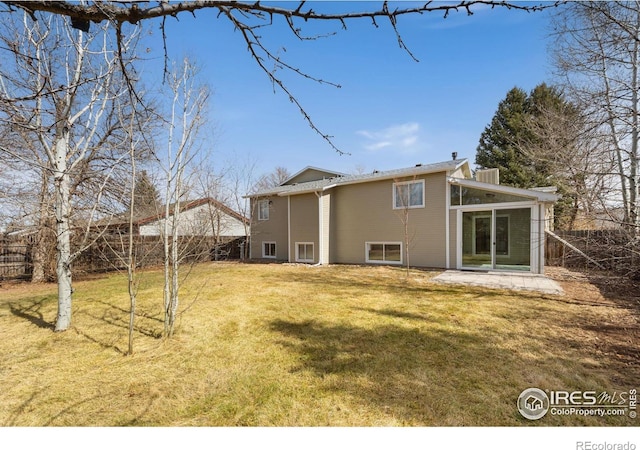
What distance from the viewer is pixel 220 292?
25.8 ft

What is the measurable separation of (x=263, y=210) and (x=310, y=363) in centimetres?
1480

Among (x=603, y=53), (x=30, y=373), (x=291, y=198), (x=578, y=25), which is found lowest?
(x=30, y=373)

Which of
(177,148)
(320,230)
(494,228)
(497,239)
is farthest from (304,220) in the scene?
(177,148)

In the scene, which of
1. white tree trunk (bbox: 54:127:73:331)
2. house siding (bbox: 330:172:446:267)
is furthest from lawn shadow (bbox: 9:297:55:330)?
house siding (bbox: 330:172:446:267)

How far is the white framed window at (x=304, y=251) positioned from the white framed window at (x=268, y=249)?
101 inches

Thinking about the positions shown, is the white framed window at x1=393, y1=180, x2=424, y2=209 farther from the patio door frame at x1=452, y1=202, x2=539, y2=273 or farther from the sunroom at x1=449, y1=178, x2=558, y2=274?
the patio door frame at x1=452, y1=202, x2=539, y2=273

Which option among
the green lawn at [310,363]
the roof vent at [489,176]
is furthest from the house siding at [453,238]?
the green lawn at [310,363]

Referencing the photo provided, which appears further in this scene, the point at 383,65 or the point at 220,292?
the point at 220,292

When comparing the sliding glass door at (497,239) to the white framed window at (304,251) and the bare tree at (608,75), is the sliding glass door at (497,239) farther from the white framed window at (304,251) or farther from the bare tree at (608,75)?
the white framed window at (304,251)

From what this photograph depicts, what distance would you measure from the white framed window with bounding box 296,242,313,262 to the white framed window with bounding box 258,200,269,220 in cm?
356

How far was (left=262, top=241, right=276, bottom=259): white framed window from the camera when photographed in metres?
17.3
